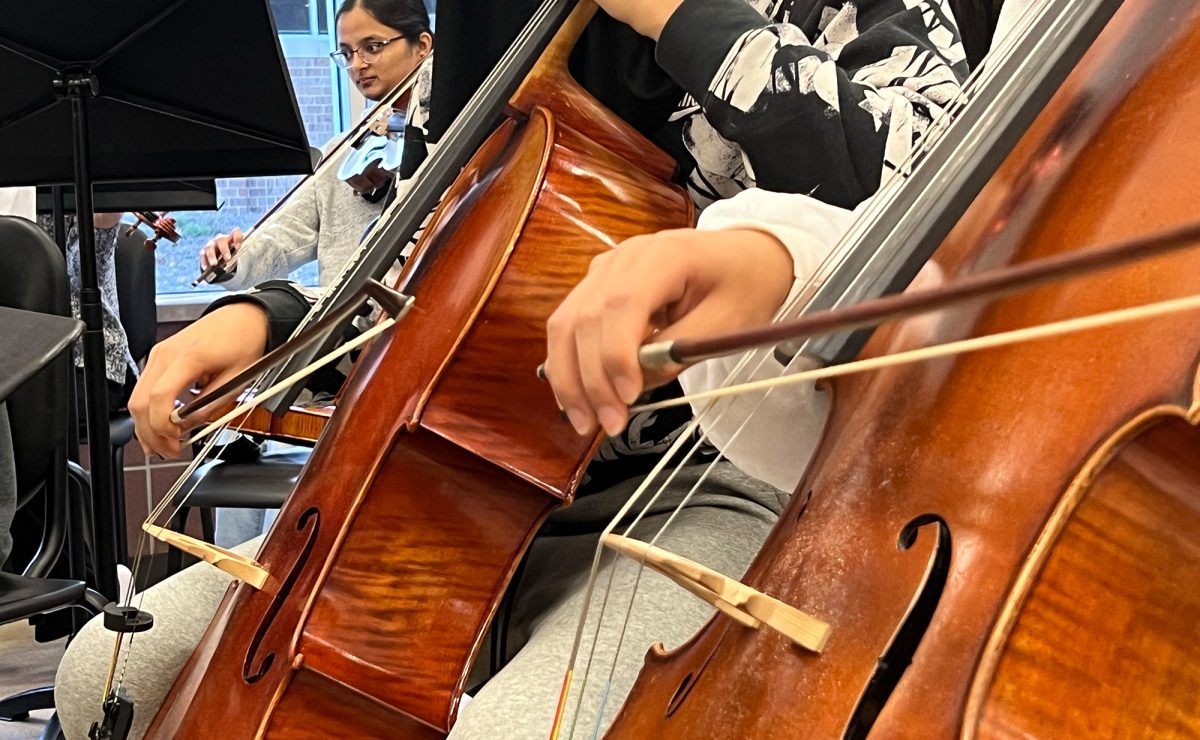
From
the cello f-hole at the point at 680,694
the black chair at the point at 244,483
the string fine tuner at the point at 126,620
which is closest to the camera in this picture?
the cello f-hole at the point at 680,694

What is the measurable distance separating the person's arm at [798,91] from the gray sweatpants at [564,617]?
216 mm

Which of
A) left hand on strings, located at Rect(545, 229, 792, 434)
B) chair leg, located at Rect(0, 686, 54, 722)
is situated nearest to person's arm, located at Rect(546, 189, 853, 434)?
left hand on strings, located at Rect(545, 229, 792, 434)

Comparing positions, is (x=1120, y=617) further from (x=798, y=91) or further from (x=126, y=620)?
(x=126, y=620)

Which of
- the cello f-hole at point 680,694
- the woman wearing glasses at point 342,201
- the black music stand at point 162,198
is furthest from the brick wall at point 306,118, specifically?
the cello f-hole at point 680,694

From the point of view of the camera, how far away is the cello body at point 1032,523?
1.01 feet

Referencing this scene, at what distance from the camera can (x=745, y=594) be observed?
343 mm

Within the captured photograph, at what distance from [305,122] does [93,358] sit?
1.81 meters

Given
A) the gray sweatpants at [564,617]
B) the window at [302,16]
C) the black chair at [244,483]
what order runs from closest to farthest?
the gray sweatpants at [564,617], the black chair at [244,483], the window at [302,16]

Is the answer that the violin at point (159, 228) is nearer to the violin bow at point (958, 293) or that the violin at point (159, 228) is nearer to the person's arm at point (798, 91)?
the person's arm at point (798, 91)

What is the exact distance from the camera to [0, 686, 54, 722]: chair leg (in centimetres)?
180

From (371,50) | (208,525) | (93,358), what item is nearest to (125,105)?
(93,358)

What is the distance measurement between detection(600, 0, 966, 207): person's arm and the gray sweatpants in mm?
216

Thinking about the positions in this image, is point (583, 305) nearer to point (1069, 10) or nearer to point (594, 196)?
point (1069, 10)

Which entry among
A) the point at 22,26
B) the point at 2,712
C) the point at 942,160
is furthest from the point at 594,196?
the point at 2,712
